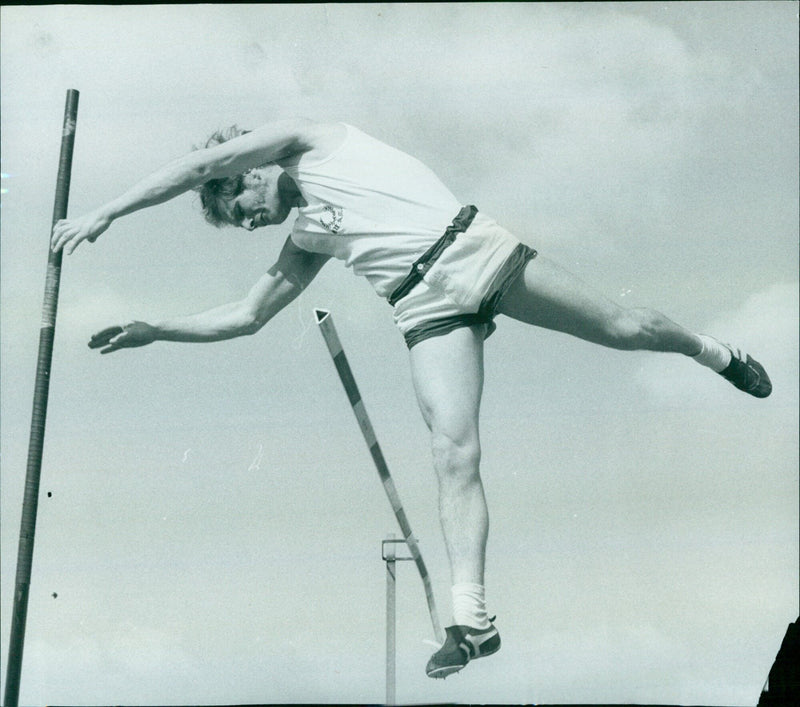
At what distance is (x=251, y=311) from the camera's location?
3576mm

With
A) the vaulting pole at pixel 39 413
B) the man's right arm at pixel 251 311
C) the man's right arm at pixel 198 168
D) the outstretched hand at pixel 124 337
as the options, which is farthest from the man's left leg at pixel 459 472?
the vaulting pole at pixel 39 413

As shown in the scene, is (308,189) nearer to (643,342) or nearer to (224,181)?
(224,181)

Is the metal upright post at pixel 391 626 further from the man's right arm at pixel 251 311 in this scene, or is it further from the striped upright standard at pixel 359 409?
the man's right arm at pixel 251 311

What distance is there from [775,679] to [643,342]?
3.59 ft

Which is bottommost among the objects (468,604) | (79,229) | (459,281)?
(468,604)

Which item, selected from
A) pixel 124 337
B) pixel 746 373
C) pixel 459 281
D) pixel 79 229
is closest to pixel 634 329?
pixel 746 373

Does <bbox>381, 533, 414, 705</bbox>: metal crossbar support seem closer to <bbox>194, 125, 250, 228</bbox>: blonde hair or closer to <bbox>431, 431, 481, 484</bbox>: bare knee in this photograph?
<bbox>431, 431, 481, 484</bbox>: bare knee

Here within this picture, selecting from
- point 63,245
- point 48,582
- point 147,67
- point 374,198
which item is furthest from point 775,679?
point 147,67

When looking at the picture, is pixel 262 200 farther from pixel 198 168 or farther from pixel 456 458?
pixel 456 458

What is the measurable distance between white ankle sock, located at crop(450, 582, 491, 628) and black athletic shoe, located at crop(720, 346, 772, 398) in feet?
3.67

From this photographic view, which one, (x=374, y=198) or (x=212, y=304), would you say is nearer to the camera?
(x=374, y=198)

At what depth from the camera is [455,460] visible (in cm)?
320

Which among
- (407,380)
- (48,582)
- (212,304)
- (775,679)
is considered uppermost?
(212,304)

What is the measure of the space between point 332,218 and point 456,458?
81 centimetres
